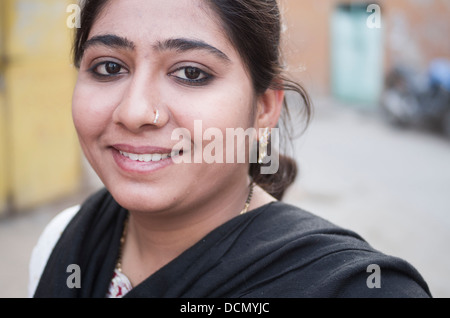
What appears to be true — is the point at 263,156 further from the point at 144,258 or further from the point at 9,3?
the point at 9,3

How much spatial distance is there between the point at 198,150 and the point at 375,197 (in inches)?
198

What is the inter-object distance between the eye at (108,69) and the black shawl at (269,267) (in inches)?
22.1

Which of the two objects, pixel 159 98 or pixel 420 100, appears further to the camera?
pixel 420 100

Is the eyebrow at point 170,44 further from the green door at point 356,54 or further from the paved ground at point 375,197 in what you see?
the green door at point 356,54

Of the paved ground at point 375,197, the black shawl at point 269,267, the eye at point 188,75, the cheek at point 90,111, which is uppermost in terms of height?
the eye at point 188,75

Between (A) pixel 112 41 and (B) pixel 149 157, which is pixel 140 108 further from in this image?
(A) pixel 112 41

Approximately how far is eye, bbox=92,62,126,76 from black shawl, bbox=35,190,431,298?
56 cm

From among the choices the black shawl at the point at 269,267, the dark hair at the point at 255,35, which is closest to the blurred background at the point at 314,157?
the dark hair at the point at 255,35

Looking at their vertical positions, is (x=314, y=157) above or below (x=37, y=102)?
below

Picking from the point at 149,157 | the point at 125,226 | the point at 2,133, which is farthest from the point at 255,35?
the point at 2,133

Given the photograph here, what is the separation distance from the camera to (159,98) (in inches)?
55.8

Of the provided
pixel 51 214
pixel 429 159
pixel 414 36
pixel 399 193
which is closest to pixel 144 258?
pixel 51 214

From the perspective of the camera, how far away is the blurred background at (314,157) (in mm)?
4641

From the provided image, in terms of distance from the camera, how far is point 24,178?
5.13 metres
